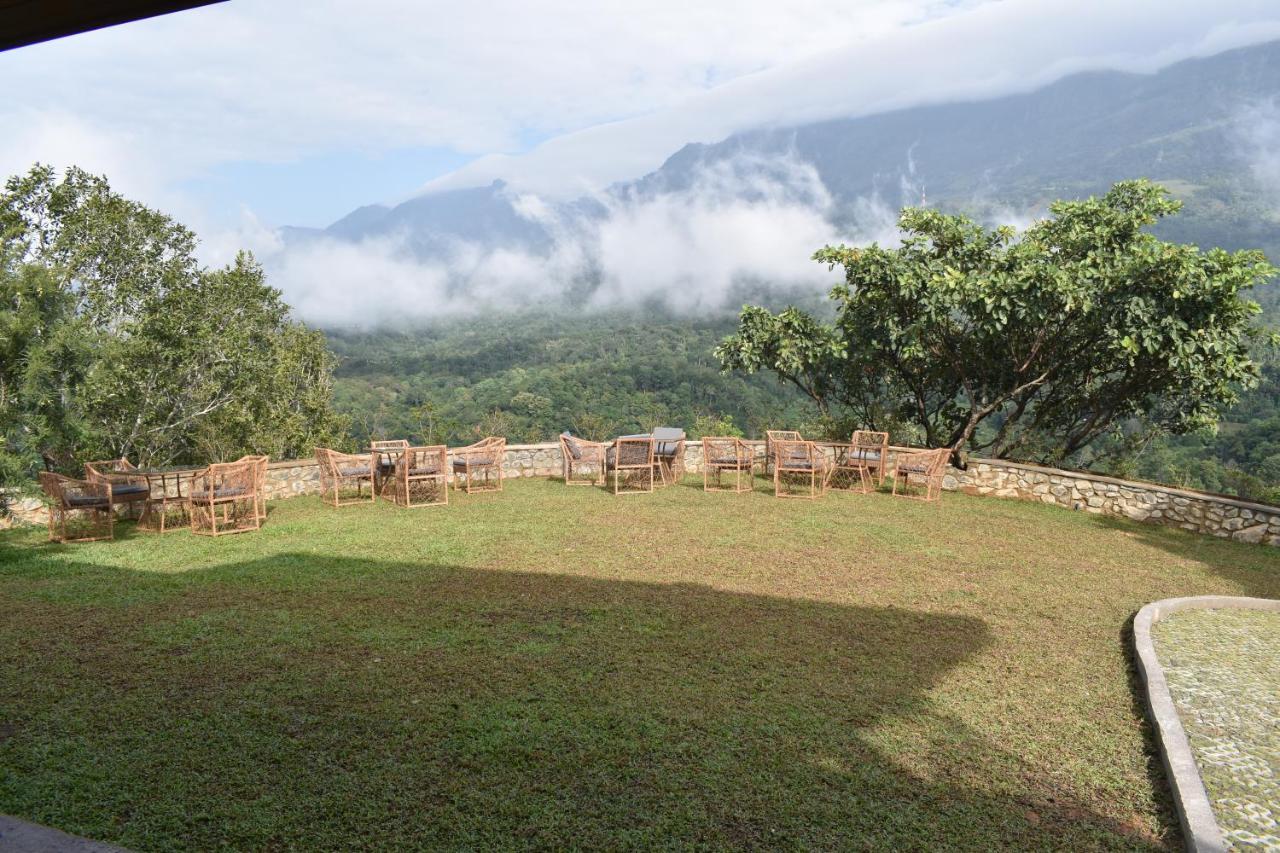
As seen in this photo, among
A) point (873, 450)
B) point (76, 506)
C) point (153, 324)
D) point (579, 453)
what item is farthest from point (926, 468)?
point (153, 324)

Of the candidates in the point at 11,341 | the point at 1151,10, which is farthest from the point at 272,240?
the point at 1151,10

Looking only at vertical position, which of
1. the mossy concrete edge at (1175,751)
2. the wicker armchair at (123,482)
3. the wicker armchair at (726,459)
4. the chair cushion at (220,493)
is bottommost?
the mossy concrete edge at (1175,751)

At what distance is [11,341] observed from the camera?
5.90 metres

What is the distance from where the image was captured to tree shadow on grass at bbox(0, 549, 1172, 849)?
2.66 meters

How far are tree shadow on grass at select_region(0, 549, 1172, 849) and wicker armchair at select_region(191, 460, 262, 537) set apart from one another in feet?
6.51

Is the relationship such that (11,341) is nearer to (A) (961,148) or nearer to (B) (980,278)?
(B) (980,278)

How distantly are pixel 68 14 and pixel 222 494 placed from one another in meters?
6.36

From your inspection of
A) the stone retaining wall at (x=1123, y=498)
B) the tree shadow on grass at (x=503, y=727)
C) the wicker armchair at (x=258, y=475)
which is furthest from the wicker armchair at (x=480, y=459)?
the stone retaining wall at (x=1123, y=498)

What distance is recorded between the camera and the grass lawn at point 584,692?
271 centimetres

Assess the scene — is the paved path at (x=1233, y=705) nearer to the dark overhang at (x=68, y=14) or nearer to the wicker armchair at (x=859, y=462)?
the dark overhang at (x=68, y=14)

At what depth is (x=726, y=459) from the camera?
33.1ft

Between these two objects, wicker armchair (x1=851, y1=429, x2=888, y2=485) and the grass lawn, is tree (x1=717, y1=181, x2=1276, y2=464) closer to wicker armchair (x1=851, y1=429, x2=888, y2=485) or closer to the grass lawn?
wicker armchair (x1=851, y1=429, x2=888, y2=485)

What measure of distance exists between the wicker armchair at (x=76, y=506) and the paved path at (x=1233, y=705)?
8086 mm

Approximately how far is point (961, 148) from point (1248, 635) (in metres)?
179
